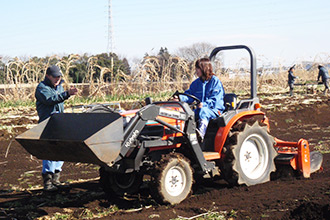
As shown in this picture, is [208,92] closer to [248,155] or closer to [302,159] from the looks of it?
[248,155]

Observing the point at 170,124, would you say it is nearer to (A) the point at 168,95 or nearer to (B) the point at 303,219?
(B) the point at 303,219

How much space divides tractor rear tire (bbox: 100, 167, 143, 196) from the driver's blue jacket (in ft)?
4.30

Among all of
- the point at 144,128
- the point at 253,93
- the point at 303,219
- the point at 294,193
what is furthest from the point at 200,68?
the point at 303,219

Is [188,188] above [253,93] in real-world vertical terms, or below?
below

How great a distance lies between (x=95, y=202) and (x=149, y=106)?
1568mm

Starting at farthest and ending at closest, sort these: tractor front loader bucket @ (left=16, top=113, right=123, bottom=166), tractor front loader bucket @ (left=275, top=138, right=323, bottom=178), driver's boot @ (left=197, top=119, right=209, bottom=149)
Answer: tractor front loader bucket @ (left=275, top=138, right=323, bottom=178), driver's boot @ (left=197, top=119, right=209, bottom=149), tractor front loader bucket @ (left=16, top=113, right=123, bottom=166)

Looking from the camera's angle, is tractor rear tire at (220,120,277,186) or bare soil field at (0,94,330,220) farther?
tractor rear tire at (220,120,277,186)

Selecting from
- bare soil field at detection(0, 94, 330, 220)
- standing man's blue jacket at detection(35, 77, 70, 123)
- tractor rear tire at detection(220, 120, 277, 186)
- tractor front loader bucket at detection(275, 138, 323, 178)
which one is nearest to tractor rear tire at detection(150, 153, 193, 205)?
bare soil field at detection(0, 94, 330, 220)

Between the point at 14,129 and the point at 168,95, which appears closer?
the point at 14,129

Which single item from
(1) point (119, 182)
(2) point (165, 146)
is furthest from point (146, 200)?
(2) point (165, 146)

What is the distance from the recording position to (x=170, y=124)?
611 centimetres

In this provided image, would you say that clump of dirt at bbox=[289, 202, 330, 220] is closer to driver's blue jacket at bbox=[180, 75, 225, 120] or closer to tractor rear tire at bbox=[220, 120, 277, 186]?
tractor rear tire at bbox=[220, 120, 277, 186]

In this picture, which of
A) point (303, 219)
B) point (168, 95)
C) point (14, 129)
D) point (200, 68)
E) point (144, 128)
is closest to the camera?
point (303, 219)

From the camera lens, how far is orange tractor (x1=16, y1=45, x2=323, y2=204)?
18.0ft
